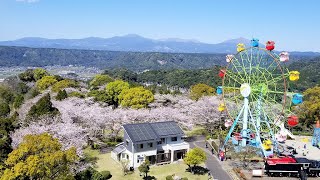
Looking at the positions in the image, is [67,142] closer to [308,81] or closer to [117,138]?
[117,138]

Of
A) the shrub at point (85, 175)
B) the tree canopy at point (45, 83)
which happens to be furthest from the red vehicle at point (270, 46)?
the tree canopy at point (45, 83)

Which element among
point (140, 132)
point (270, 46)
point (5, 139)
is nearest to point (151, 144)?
point (140, 132)

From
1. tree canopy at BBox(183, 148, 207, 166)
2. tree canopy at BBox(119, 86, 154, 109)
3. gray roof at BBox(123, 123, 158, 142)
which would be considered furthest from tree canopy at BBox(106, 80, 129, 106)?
Answer: tree canopy at BBox(183, 148, 207, 166)

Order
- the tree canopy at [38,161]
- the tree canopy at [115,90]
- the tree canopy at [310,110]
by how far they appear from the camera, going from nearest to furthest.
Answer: the tree canopy at [38,161]
the tree canopy at [310,110]
the tree canopy at [115,90]

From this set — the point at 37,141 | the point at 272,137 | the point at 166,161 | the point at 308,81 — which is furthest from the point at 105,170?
the point at 308,81

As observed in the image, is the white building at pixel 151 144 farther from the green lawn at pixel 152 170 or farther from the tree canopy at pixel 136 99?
the tree canopy at pixel 136 99
